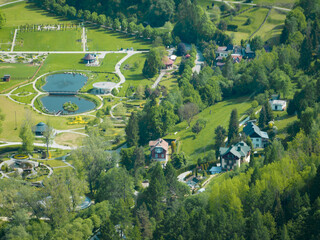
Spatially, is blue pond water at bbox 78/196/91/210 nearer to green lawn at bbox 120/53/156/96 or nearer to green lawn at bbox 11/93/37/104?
green lawn at bbox 11/93/37/104

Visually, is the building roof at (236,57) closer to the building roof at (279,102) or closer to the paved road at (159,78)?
the paved road at (159,78)

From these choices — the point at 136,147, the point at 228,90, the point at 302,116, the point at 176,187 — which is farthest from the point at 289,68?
the point at 176,187

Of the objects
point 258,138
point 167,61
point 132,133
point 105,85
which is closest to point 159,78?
point 167,61

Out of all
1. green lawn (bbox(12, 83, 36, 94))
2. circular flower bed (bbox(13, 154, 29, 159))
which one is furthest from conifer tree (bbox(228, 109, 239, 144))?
green lawn (bbox(12, 83, 36, 94))

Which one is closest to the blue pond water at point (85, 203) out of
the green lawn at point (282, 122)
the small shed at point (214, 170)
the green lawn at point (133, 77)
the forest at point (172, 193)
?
the forest at point (172, 193)

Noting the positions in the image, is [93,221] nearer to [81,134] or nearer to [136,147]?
[136,147]
